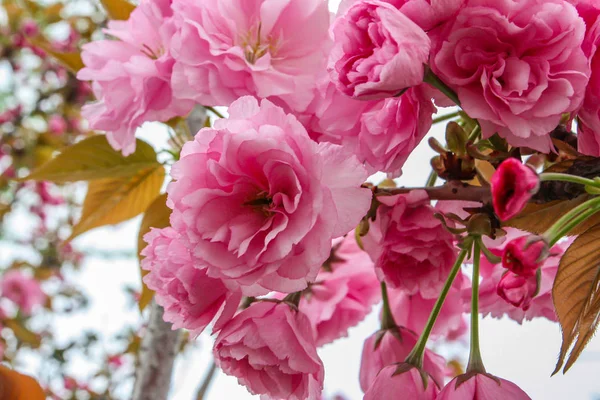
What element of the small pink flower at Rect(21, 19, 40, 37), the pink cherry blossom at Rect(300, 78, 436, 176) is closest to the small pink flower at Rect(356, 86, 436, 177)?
the pink cherry blossom at Rect(300, 78, 436, 176)

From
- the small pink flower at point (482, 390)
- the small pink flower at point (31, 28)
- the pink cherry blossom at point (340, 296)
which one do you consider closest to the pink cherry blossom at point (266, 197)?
the small pink flower at point (482, 390)

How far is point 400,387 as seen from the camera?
365 millimetres

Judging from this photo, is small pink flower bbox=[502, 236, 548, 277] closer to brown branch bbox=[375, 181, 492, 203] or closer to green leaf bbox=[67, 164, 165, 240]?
brown branch bbox=[375, 181, 492, 203]

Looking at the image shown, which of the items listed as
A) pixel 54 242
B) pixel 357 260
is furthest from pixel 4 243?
pixel 357 260

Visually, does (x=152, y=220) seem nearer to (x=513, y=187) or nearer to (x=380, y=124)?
→ (x=380, y=124)

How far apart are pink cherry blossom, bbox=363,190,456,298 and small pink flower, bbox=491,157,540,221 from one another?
0.52ft

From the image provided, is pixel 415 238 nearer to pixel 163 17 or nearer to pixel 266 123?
pixel 266 123

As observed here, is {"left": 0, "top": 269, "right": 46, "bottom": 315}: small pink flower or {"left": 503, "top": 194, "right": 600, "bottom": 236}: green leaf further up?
{"left": 503, "top": 194, "right": 600, "bottom": 236}: green leaf

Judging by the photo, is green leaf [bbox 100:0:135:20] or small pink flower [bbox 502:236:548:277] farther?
green leaf [bbox 100:0:135:20]

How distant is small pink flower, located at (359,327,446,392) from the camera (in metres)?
0.46

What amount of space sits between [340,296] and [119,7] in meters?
0.38

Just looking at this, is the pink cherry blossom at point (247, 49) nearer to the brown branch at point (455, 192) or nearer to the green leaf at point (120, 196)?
the brown branch at point (455, 192)

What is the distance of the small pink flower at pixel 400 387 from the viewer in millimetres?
364

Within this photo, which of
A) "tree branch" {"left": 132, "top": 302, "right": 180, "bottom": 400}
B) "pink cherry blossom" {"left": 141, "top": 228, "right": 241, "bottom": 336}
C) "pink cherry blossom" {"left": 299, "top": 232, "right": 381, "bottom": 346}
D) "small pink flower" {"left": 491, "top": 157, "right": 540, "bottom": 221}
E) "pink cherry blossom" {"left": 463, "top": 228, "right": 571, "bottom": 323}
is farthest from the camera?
"tree branch" {"left": 132, "top": 302, "right": 180, "bottom": 400}
